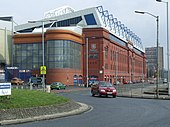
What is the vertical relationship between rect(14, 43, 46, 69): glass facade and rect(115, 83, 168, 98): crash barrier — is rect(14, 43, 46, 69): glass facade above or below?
above

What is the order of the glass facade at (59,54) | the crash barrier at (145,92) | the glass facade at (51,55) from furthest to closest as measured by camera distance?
the glass facade at (51,55)
the glass facade at (59,54)
the crash barrier at (145,92)

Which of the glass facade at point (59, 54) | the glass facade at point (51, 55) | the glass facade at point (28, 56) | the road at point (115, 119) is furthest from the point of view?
the glass facade at point (28, 56)

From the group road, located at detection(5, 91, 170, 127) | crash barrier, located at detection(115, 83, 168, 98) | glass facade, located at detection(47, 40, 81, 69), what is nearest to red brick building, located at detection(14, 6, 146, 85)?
glass facade, located at detection(47, 40, 81, 69)

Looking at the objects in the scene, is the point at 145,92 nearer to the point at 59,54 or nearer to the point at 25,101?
the point at 25,101

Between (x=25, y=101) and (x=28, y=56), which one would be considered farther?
(x=28, y=56)

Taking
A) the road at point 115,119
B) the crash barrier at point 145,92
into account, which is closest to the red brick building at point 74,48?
the crash barrier at point 145,92

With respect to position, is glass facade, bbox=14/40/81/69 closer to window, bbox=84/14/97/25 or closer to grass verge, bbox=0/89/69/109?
window, bbox=84/14/97/25

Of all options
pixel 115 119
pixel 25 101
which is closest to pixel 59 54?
pixel 25 101

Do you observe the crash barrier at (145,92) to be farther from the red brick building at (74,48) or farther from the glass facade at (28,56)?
the glass facade at (28,56)

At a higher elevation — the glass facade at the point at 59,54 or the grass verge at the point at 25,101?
the glass facade at the point at 59,54

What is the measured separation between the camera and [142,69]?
593 feet

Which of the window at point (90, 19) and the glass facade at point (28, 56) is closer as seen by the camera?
the glass facade at point (28, 56)

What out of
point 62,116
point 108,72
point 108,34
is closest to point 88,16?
point 108,34

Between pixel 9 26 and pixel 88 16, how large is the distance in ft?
76.8
